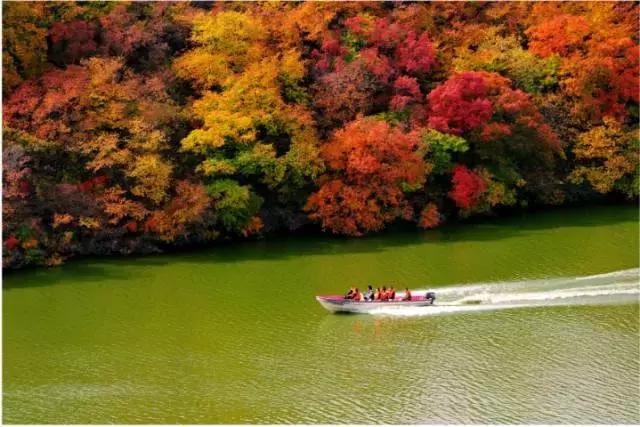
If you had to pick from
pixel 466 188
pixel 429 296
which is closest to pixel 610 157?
pixel 466 188

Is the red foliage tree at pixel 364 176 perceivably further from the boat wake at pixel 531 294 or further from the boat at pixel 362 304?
the boat at pixel 362 304

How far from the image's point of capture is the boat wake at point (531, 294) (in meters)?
24.8

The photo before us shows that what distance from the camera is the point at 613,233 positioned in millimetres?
32438

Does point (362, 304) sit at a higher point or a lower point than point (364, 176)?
lower

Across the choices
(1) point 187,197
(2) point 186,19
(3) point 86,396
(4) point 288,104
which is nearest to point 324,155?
(4) point 288,104

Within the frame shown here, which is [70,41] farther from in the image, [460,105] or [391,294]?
[391,294]

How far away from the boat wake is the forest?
7.01 m

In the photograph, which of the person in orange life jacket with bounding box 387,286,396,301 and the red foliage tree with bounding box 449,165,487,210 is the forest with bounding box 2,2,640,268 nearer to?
the red foliage tree with bounding box 449,165,487,210

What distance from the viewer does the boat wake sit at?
24781mm

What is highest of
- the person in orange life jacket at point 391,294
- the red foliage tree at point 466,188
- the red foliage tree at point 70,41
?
the red foliage tree at point 70,41

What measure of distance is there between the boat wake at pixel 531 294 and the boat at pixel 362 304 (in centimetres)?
11

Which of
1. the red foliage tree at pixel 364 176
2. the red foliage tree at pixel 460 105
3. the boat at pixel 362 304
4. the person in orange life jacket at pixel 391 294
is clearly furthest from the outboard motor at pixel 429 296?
the red foliage tree at pixel 460 105

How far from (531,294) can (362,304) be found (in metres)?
4.73

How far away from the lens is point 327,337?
2300cm
